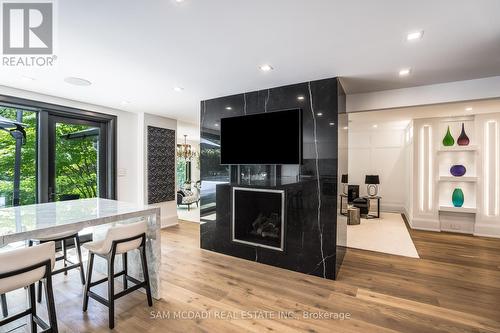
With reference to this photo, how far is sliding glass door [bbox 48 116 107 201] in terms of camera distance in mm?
3924

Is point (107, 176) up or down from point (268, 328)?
up

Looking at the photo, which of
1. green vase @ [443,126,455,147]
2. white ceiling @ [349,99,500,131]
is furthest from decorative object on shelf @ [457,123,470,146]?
white ceiling @ [349,99,500,131]

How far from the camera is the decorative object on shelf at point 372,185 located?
21.7ft

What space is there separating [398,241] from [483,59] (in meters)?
3.24

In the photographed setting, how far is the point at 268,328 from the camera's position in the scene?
2.12 m

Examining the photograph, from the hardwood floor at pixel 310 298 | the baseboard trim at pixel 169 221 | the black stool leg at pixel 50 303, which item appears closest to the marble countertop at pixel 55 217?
the black stool leg at pixel 50 303

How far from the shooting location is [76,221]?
2.02 meters

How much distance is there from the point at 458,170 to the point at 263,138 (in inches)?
179

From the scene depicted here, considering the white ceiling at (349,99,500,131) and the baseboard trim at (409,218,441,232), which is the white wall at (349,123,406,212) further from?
the baseboard trim at (409,218,441,232)

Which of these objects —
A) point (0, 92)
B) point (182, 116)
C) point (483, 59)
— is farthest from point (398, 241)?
point (0, 92)

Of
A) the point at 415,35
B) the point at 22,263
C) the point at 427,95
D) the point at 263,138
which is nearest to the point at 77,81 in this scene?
the point at 22,263

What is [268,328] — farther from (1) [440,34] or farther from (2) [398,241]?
(2) [398,241]

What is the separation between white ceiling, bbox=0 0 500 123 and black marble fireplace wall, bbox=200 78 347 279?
239mm

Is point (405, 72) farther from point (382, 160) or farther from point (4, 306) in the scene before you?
point (382, 160)
